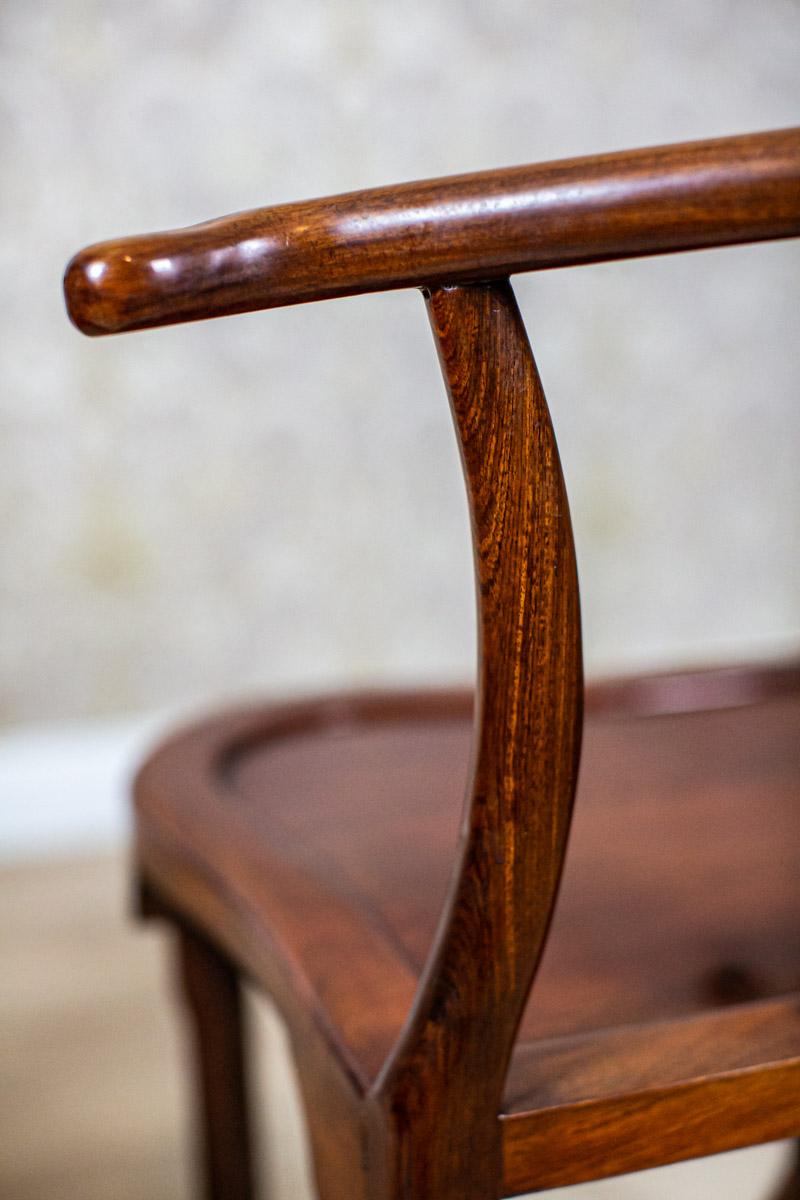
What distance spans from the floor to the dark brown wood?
1.90 ft

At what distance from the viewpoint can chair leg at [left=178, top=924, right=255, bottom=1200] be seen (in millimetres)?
729

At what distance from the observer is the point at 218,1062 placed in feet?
2.43

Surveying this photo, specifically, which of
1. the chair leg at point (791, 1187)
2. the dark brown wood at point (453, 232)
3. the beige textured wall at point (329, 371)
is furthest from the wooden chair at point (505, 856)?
the beige textured wall at point (329, 371)

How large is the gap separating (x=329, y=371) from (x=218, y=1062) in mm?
1410

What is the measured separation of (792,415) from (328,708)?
1.62 m

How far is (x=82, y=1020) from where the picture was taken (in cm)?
138

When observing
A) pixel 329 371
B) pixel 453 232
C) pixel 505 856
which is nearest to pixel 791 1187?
pixel 505 856

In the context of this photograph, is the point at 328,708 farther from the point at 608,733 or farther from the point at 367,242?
the point at 367,242

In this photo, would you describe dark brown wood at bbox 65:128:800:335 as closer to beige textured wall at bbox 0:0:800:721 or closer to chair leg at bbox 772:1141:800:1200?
chair leg at bbox 772:1141:800:1200

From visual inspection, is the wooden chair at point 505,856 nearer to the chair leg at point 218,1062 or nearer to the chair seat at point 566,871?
the chair seat at point 566,871

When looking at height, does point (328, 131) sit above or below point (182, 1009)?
above

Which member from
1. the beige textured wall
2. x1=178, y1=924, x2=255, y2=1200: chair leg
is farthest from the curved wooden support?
the beige textured wall

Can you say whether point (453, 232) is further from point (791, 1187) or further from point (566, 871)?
point (791, 1187)

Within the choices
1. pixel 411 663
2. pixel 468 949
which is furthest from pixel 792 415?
pixel 468 949
